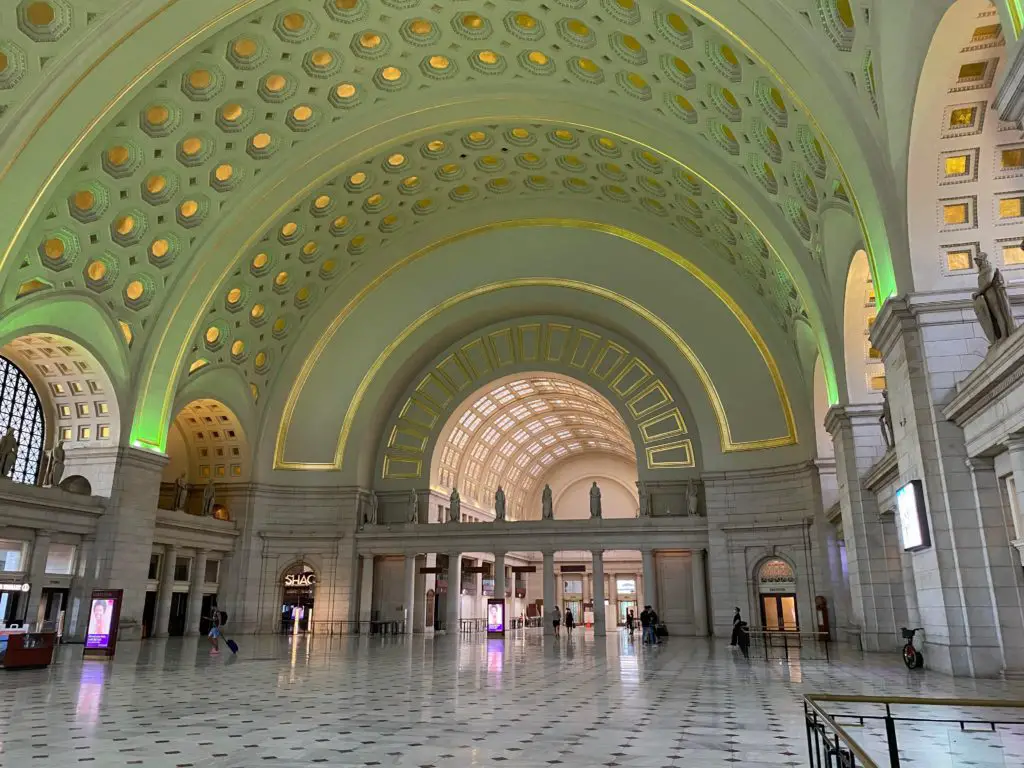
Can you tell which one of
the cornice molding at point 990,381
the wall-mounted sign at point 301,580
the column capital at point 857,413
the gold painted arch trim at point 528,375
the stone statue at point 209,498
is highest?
the gold painted arch trim at point 528,375

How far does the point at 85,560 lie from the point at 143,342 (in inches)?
310

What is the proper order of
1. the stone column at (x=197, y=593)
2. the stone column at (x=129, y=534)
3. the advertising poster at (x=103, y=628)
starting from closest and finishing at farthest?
the advertising poster at (x=103, y=628) < the stone column at (x=129, y=534) < the stone column at (x=197, y=593)

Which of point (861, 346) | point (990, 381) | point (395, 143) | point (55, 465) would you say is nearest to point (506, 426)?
point (395, 143)

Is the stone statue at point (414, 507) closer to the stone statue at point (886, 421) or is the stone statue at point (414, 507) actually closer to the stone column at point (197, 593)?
the stone column at point (197, 593)

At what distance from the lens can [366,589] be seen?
33.2m

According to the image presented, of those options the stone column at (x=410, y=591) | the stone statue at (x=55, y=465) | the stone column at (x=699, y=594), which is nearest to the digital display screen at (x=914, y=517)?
the stone column at (x=699, y=594)

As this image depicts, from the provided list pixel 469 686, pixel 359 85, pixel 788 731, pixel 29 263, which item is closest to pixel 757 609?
pixel 469 686

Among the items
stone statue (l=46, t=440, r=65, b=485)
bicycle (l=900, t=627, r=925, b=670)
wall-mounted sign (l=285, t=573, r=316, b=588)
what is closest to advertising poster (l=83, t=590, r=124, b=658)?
stone statue (l=46, t=440, r=65, b=485)

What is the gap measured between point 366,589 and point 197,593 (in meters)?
7.12

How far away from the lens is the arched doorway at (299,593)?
3309 centimetres

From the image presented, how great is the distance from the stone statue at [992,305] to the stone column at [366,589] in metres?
27.4

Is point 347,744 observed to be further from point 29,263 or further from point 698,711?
point 29,263

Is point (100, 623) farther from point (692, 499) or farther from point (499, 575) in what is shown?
point (692, 499)

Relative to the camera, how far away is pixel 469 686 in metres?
12.7
